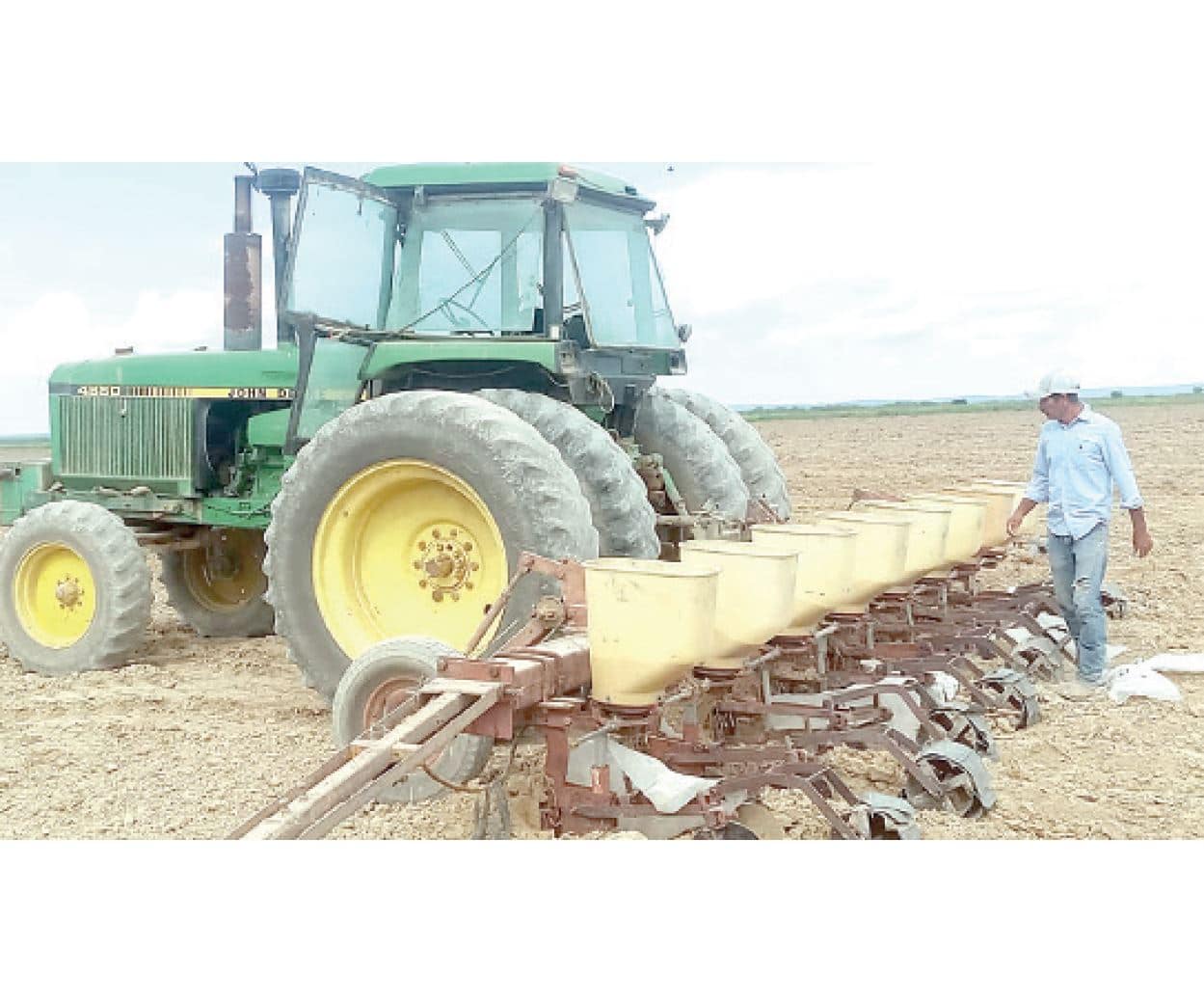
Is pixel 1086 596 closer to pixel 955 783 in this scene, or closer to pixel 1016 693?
pixel 1016 693

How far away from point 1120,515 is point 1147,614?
3.87 m

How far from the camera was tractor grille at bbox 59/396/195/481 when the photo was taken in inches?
252

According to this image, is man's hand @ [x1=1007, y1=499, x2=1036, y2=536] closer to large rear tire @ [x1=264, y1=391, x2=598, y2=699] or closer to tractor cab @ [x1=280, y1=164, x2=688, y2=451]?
tractor cab @ [x1=280, y1=164, x2=688, y2=451]

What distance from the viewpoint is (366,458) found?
4.71m

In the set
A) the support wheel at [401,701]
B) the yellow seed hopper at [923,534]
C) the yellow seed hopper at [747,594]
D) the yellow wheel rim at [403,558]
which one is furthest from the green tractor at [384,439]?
the yellow seed hopper at [747,594]

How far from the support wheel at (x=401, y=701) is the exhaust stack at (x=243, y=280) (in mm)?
2753

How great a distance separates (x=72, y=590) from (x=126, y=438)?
920 millimetres

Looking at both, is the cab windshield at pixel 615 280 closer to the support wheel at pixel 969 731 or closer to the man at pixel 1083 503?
the man at pixel 1083 503

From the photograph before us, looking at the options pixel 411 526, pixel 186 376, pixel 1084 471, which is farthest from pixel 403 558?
pixel 1084 471

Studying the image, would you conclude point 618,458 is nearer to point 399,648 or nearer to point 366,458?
point 366,458

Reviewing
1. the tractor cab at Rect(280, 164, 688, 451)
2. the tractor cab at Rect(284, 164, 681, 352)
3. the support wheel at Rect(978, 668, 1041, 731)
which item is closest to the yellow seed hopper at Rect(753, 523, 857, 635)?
the support wheel at Rect(978, 668, 1041, 731)

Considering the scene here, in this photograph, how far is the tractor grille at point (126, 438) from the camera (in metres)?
6.40

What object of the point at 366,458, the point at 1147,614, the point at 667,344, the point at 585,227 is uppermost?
the point at 585,227
